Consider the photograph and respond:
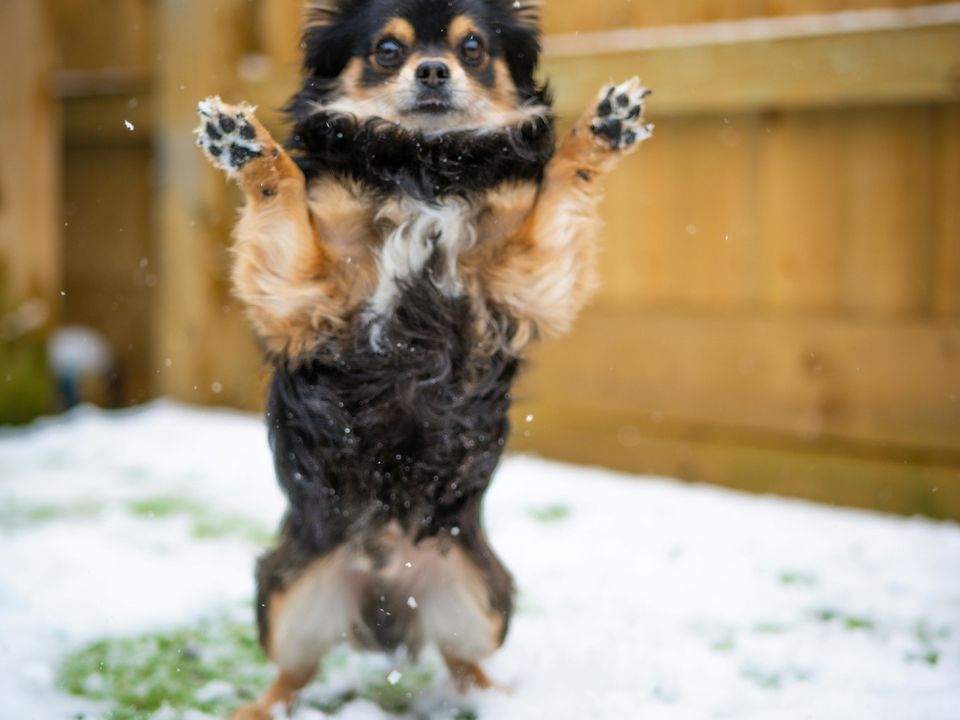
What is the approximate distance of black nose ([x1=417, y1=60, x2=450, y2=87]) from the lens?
2.31 m

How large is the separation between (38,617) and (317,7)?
1.93m

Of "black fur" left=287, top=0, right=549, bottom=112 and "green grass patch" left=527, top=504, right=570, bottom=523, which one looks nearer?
"black fur" left=287, top=0, right=549, bottom=112

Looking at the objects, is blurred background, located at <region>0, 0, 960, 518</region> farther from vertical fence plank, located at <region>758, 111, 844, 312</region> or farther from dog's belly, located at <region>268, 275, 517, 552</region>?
dog's belly, located at <region>268, 275, 517, 552</region>

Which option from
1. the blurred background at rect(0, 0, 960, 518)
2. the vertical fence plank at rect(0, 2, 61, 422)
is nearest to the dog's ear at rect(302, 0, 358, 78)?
the blurred background at rect(0, 0, 960, 518)

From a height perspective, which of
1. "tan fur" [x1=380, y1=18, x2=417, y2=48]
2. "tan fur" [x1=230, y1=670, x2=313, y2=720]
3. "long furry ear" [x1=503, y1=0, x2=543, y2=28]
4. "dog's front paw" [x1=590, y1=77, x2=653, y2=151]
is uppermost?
"long furry ear" [x1=503, y1=0, x2=543, y2=28]

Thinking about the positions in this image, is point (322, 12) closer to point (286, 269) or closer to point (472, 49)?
point (472, 49)

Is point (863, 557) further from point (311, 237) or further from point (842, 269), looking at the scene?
point (311, 237)

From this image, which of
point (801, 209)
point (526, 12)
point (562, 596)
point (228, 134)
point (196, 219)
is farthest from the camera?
point (196, 219)

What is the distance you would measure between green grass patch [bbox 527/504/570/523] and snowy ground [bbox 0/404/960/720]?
1cm

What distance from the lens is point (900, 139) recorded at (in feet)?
12.2

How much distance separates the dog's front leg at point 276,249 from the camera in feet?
7.04

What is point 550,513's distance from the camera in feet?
13.1

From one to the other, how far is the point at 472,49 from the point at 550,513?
212 cm

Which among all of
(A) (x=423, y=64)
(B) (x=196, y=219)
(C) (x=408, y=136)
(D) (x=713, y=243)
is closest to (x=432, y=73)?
(A) (x=423, y=64)
